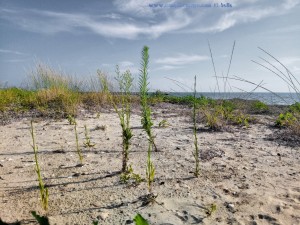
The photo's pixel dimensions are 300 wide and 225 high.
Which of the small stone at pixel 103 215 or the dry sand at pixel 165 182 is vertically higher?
the dry sand at pixel 165 182

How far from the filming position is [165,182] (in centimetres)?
262

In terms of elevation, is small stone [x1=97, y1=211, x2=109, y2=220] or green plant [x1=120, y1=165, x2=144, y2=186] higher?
green plant [x1=120, y1=165, x2=144, y2=186]

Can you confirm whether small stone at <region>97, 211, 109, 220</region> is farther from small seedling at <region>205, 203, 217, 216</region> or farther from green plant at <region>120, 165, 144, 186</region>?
small seedling at <region>205, 203, 217, 216</region>

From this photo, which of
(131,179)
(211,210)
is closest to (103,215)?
(131,179)

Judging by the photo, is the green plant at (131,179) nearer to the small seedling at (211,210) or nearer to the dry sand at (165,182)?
the dry sand at (165,182)

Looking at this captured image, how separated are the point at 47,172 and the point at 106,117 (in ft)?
12.3

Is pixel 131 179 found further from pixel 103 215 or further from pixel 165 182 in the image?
pixel 103 215

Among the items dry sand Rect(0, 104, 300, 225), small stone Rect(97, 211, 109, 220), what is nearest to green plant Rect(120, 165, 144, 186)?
dry sand Rect(0, 104, 300, 225)

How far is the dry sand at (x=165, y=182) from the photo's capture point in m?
2.05

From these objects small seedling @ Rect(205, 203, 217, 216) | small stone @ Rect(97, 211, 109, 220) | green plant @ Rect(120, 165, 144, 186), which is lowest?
small stone @ Rect(97, 211, 109, 220)

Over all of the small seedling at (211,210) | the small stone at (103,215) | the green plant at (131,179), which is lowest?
the small stone at (103,215)

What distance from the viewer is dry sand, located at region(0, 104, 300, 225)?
2.05m

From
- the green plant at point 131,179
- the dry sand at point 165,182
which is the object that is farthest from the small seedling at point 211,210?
the green plant at point 131,179

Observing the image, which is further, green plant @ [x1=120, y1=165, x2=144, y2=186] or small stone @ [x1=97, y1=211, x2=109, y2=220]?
green plant @ [x1=120, y1=165, x2=144, y2=186]
